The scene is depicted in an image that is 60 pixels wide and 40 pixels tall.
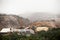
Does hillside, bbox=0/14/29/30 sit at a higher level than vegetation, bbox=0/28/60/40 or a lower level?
higher

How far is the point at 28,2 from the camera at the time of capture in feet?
5.76

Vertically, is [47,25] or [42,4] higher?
[42,4]

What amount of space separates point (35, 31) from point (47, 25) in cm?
16

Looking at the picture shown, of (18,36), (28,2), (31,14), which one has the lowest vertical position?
(18,36)

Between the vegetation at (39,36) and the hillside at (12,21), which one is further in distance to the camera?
the hillside at (12,21)

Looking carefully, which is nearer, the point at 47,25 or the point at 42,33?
the point at 42,33

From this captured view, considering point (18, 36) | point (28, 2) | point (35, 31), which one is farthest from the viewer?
point (28, 2)

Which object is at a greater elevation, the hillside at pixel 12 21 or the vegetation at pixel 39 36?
the hillside at pixel 12 21

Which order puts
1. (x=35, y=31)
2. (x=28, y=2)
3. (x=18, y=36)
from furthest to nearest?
(x=28, y=2) < (x=35, y=31) < (x=18, y=36)

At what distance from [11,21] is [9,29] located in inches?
3.9

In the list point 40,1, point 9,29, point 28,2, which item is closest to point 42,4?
point 40,1

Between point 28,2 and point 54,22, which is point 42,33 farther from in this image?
point 28,2

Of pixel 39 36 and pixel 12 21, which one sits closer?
pixel 39 36

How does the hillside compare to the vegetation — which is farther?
the hillside
